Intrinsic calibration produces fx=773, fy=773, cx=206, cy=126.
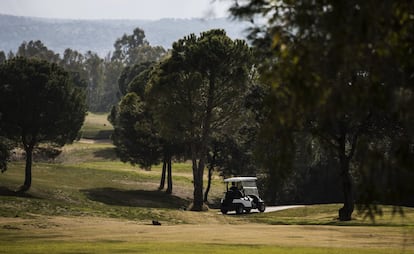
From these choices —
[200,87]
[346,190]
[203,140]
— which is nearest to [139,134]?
[203,140]

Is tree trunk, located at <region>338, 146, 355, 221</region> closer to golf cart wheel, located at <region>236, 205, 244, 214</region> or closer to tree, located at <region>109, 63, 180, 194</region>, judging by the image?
golf cart wheel, located at <region>236, 205, 244, 214</region>

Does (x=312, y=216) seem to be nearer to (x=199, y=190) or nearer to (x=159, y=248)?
(x=199, y=190)

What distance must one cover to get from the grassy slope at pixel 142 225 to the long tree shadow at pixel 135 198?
84 mm

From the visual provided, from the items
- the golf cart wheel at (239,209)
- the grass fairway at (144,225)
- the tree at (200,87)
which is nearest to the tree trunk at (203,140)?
the tree at (200,87)

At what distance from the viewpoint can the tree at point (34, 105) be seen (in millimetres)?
53875

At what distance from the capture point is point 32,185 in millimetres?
57406

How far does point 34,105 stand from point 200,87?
467 inches

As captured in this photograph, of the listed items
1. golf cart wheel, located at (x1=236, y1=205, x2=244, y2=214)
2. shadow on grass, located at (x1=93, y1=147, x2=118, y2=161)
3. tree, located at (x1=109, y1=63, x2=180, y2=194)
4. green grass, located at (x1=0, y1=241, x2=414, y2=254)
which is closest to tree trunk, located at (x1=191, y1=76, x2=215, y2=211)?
golf cart wheel, located at (x1=236, y1=205, x2=244, y2=214)

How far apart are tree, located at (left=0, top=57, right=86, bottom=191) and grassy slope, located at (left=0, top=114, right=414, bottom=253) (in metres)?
3.86

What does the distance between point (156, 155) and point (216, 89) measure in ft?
45.3

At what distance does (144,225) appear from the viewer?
36594 millimetres

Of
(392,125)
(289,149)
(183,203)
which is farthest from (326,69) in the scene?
(183,203)

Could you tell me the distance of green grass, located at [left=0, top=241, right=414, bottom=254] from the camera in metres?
22.9

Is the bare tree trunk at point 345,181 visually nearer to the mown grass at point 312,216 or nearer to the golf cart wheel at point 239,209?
the mown grass at point 312,216
